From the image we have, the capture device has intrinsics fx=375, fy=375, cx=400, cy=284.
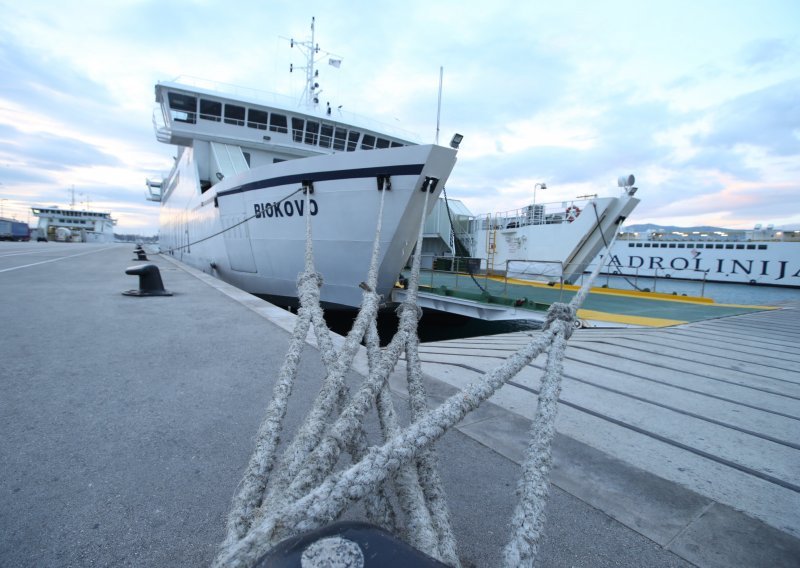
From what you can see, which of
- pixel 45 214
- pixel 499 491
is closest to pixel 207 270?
pixel 499 491

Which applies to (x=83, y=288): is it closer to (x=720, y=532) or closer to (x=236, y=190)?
(x=236, y=190)

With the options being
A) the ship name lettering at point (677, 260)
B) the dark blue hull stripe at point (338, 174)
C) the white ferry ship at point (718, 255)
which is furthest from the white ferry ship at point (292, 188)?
the ship name lettering at point (677, 260)

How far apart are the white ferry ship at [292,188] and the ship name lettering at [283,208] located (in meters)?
0.02

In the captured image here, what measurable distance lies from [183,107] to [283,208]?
25.3 feet

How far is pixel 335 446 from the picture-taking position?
1100mm

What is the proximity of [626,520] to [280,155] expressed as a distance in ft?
45.4

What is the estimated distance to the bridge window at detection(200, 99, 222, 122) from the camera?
12.0 m

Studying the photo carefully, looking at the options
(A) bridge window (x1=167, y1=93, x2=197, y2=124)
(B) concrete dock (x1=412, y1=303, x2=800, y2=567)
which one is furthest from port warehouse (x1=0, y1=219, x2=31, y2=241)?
(B) concrete dock (x1=412, y1=303, x2=800, y2=567)

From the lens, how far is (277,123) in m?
12.4

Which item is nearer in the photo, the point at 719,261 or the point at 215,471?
the point at 215,471

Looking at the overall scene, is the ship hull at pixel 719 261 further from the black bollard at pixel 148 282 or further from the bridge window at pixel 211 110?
the black bollard at pixel 148 282

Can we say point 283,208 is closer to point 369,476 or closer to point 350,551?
point 369,476

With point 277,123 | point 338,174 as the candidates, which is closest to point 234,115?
point 277,123

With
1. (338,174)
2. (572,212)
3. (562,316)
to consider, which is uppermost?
(572,212)
